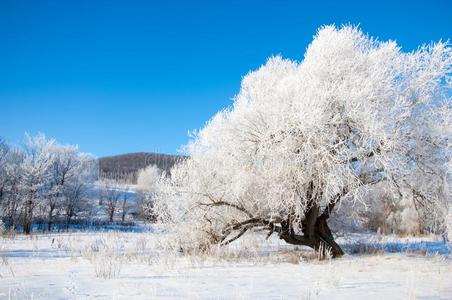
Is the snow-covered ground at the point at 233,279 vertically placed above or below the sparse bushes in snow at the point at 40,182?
below

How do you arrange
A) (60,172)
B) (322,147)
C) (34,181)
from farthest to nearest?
(60,172)
(34,181)
(322,147)

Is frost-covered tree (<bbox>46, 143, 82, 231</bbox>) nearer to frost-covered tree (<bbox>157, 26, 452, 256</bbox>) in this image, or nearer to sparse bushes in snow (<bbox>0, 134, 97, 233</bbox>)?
sparse bushes in snow (<bbox>0, 134, 97, 233</bbox>)

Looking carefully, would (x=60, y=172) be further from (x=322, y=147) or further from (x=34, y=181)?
(x=322, y=147)

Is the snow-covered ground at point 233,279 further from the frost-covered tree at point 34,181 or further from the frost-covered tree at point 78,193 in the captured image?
the frost-covered tree at point 78,193

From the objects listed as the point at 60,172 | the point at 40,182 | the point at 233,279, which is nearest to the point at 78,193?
the point at 60,172

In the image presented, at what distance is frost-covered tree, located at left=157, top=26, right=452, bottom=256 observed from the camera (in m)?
13.7

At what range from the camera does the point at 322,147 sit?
13367 mm

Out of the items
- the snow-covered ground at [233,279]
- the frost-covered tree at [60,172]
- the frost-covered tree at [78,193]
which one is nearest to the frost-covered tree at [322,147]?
the snow-covered ground at [233,279]

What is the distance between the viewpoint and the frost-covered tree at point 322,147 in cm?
1369

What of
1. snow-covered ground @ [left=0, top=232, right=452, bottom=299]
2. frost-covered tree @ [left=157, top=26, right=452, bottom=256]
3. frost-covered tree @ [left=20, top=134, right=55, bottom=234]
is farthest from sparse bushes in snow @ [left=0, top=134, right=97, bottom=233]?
snow-covered ground @ [left=0, top=232, right=452, bottom=299]

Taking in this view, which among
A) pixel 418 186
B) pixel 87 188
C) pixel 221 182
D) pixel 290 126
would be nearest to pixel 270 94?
pixel 290 126

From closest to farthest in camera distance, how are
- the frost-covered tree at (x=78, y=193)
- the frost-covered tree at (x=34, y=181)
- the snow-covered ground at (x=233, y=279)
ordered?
1. the snow-covered ground at (x=233, y=279)
2. the frost-covered tree at (x=34, y=181)
3. the frost-covered tree at (x=78, y=193)

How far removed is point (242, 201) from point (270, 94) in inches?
152

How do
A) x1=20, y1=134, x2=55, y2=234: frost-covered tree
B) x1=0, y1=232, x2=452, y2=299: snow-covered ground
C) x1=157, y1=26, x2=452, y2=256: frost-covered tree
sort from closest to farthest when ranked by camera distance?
x1=0, y1=232, x2=452, y2=299: snow-covered ground
x1=157, y1=26, x2=452, y2=256: frost-covered tree
x1=20, y1=134, x2=55, y2=234: frost-covered tree
